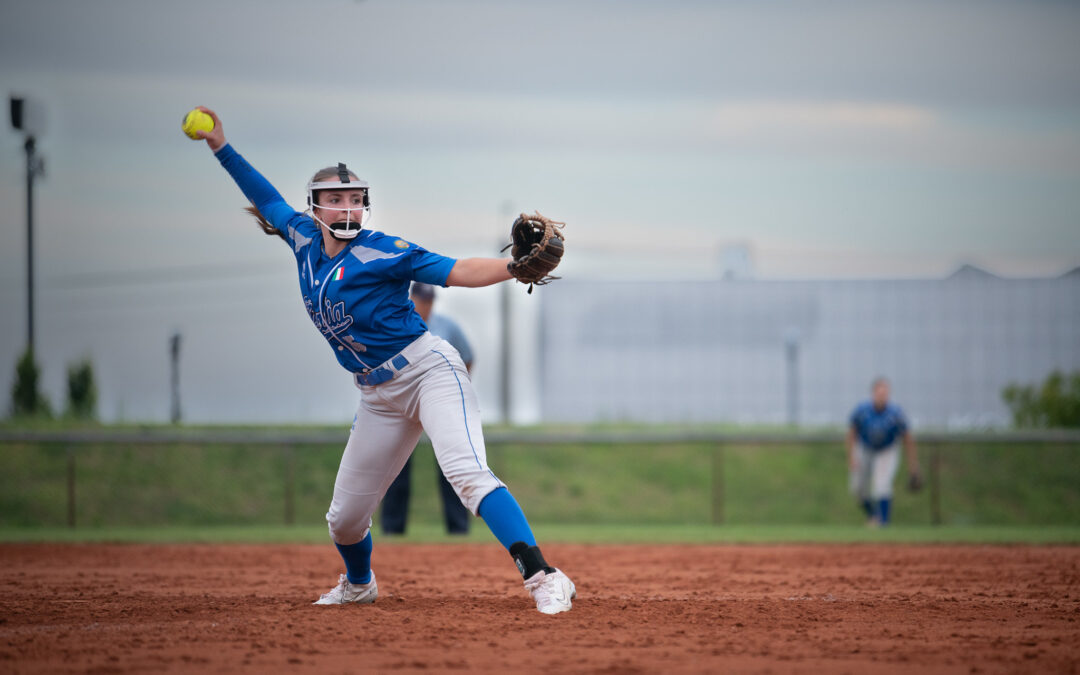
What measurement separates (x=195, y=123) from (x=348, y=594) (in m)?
2.65

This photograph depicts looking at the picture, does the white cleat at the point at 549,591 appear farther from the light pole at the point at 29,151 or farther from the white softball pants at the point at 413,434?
the light pole at the point at 29,151

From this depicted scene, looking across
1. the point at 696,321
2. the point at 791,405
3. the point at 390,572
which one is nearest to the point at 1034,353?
the point at 791,405

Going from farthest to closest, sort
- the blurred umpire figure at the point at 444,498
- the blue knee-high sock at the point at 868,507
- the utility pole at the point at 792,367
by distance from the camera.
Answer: the utility pole at the point at 792,367 → the blue knee-high sock at the point at 868,507 → the blurred umpire figure at the point at 444,498

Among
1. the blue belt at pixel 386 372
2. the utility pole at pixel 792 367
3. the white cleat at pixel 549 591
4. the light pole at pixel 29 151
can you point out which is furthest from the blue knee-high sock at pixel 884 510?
the light pole at pixel 29 151

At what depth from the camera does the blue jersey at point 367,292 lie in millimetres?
5707

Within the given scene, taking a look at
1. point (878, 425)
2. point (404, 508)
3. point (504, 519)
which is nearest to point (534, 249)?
point (504, 519)

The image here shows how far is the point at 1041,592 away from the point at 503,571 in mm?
3630

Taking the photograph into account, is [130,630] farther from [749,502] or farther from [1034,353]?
[1034,353]

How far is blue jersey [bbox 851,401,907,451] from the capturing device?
14.4 m

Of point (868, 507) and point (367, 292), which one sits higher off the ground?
point (367, 292)

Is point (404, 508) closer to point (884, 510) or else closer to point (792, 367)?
point (884, 510)

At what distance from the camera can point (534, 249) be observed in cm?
534

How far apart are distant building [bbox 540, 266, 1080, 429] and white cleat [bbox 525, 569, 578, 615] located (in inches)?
727

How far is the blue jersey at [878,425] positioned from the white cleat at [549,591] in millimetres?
9500
